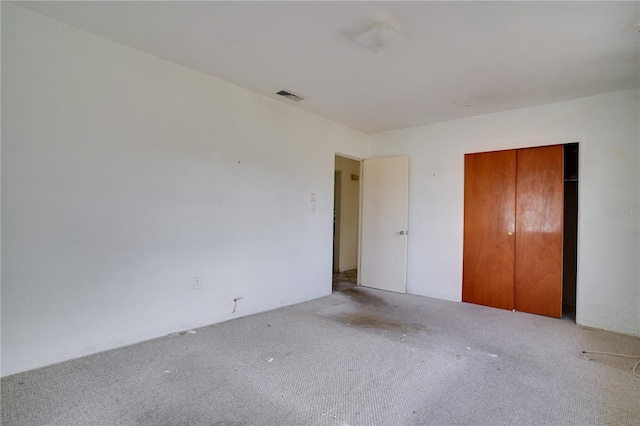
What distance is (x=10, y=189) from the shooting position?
7.13ft

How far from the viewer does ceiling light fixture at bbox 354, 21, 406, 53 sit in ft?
7.47

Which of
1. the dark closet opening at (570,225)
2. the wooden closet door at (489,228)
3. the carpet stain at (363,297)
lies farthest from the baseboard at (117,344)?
the dark closet opening at (570,225)

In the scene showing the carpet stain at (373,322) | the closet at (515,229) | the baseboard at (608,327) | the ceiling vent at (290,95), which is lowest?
the carpet stain at (373,322)

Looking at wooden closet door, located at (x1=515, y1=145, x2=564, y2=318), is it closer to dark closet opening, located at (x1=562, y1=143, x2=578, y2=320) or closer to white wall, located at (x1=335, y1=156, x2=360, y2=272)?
dark closet opening, located at (x1=562, y1=143, x2=578, y2=320)

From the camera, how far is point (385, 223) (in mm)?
5027

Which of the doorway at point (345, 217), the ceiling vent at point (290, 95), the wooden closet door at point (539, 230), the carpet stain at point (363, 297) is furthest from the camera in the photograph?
the doorway at point (345, 217)

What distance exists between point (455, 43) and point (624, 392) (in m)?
2.69

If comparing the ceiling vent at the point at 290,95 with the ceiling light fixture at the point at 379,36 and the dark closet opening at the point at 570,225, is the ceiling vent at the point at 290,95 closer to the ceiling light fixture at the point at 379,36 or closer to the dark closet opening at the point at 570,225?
the ceiling light fixture at the point at 379,36

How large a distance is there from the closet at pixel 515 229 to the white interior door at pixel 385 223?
0.86m

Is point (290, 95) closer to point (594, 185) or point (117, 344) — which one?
point (117, 344)

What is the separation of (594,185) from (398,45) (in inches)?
105

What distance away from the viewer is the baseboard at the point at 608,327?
128 inches

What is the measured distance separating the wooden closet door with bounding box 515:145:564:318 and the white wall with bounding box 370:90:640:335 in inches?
7.2

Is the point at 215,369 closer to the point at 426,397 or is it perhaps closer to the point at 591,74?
the point at 426,397
